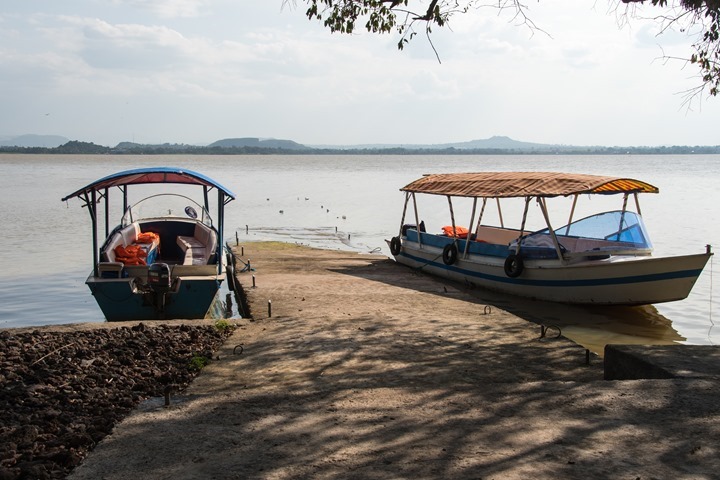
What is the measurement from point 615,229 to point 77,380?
11682 millimetres

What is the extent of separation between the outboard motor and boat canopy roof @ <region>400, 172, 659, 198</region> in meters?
7.29

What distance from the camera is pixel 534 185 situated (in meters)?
15.5

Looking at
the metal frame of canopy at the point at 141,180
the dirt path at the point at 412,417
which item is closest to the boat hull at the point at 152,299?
the metal frame of canopy at the point at 141,180

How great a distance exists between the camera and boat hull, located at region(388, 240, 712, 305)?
13539 millimetres

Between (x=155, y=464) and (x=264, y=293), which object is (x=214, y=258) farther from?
(x=155, y=464)

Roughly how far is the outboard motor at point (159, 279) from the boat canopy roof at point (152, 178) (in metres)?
2.21

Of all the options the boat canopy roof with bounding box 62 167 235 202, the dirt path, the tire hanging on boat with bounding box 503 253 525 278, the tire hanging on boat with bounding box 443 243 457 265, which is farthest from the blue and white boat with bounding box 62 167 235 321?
the tire hanging on boat with bounding box 503 253 525 278

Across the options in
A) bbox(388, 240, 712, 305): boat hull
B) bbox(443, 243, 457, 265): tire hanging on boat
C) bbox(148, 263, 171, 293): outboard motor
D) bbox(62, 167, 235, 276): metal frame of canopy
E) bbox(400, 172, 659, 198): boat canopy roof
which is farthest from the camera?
bbox(443, 243, 457, 265): tire hanging on boat

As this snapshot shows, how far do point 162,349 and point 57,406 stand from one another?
2.41m

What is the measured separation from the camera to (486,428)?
5.33 m

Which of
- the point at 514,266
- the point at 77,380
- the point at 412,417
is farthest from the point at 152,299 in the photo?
the point at 412,417

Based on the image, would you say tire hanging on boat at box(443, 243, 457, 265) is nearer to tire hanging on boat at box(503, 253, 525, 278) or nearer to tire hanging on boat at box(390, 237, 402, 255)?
tire hanging on boat at box(503, 253, 525, 278)

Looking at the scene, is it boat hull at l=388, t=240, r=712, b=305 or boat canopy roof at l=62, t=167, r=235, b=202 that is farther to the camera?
boat canopy roof at l=62, t=167, r=235, b=202

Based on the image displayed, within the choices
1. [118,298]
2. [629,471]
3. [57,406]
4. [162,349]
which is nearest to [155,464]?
[57,406]
